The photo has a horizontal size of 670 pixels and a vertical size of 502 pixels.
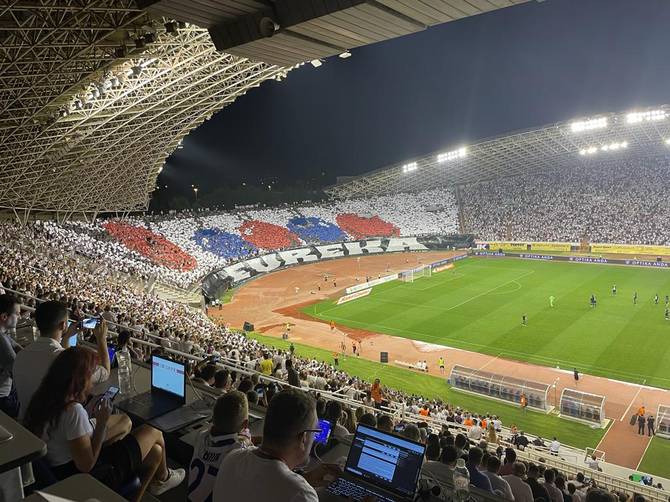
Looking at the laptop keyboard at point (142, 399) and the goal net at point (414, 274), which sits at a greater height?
the laptop keyboard at point (142, 399)

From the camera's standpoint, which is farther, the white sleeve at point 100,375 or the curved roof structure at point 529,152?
the curved roof structure at point 529,152

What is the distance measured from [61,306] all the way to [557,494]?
774 centimetres

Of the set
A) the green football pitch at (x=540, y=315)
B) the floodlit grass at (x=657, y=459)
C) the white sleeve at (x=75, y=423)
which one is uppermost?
the white sleeve at (x=75, y=423)

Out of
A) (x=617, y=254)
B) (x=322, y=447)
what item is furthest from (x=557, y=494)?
(x=617, y=254)

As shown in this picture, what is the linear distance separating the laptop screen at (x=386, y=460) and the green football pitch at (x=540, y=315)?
25.8m

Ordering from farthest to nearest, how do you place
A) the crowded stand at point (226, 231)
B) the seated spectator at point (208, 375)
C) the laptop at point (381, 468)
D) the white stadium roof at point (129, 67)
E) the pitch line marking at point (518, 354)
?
the crowded stand at point (226, 231) → the pitch line marking at point (518, 354) → the seated spectator at point (208, 375) → the white stadium roof at point (129, 67) → the laptop at point (381, 468)

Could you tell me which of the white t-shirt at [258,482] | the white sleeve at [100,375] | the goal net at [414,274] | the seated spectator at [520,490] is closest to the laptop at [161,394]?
the white sleeve at [100,375]

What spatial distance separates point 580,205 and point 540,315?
40.3 m

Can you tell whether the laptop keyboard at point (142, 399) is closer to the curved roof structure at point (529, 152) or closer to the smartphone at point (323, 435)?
the smartphone at point (323, 435)

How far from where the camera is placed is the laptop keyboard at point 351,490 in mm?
4301

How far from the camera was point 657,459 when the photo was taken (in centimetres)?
1880

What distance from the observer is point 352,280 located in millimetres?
54000

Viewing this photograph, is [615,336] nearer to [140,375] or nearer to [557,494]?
[557,494]

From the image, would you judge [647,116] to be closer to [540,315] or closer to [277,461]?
[540,315]
